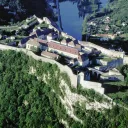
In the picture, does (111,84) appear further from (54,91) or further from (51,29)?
(51,29)

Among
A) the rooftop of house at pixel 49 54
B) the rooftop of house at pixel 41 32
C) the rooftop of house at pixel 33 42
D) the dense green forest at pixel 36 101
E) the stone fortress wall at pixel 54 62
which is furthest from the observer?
the rooftop of house at pixel 41 32

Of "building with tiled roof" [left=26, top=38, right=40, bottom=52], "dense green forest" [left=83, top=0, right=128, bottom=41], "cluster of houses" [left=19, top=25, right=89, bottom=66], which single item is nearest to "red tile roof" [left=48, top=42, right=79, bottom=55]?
"cluster of houses" [left=19, top=25, right=89, bottom=66]

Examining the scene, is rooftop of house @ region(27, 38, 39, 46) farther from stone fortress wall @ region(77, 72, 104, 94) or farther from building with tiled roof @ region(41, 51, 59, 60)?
stone fortress wall @ region(77, 72, 104, 94)

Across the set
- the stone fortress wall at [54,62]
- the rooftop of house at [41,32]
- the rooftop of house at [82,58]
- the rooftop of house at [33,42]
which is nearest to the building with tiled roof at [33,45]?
the rooftop of house at [33,42]

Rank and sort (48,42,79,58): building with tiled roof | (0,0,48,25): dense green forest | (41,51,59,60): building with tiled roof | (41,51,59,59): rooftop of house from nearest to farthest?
(41,51,59,60): building with tiled roof → (41,51,59,59): rooftop of house → (48,42,79,58): building with tiled roof → (0,0,48,25): dense green forest

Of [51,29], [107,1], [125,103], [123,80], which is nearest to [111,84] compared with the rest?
[123,80]

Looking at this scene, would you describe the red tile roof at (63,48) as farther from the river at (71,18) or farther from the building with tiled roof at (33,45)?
the river at (71,18)
